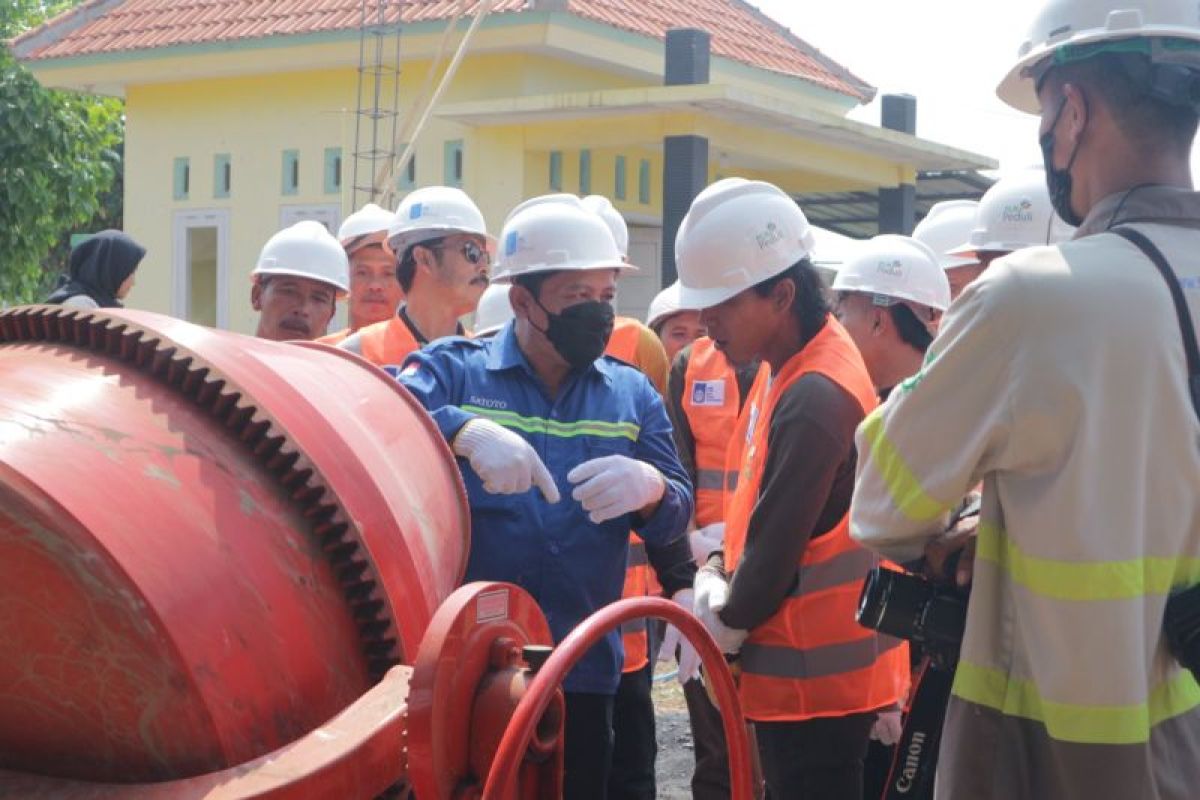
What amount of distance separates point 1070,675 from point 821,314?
172cm

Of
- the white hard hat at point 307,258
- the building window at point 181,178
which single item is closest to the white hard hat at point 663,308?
the white hard hat at point 307,258

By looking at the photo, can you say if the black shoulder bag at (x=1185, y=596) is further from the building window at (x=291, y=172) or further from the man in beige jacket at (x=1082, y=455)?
the building window at (x=291, y=172)

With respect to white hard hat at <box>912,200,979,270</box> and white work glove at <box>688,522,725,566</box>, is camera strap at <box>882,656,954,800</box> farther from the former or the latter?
white hard hat at <box>912,200,979,270</box>

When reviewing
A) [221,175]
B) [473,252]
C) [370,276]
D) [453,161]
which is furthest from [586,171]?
[473,252]

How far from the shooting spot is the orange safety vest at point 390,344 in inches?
204

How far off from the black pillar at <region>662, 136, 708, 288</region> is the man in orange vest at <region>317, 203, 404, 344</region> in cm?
881

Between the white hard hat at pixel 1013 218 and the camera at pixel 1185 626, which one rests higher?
the white hard hat at pixel 1013 218

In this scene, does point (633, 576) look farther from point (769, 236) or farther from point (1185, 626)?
point (1185, 626)

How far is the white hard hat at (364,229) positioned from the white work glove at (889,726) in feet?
10.3

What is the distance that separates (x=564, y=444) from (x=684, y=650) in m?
1.06

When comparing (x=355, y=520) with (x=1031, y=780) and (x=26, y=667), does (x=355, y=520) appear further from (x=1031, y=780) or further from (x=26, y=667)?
(x=1031, y=780)

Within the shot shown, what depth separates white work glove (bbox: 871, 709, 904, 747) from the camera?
165 inches

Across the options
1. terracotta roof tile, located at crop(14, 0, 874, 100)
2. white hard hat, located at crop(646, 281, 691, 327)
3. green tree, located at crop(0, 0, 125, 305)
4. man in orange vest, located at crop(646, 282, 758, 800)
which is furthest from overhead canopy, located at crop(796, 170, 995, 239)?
man in orange vest, located at crop(646, 282, 758, 800)

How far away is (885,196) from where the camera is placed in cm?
1947
